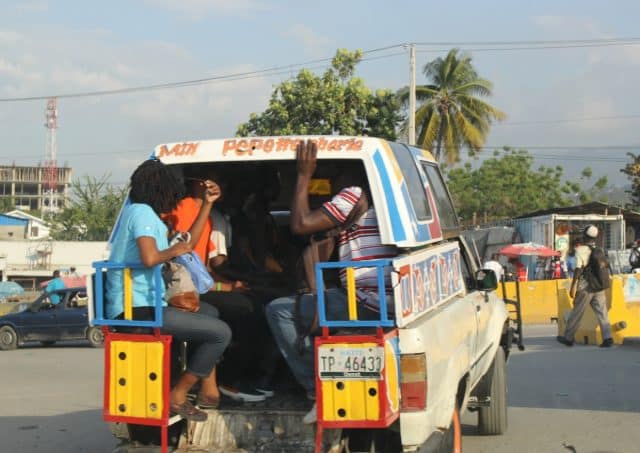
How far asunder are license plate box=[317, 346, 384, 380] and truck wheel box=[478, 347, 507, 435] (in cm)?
332

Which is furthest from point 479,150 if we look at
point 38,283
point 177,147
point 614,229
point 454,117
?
point 177,147

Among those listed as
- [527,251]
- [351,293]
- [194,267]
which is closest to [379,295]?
[351,293]

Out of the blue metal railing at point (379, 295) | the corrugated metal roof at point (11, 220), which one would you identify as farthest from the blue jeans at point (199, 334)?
the corrugated metal roof at point (11, 220)

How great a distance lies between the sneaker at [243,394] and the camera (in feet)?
18.7

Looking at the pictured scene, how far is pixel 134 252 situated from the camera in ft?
17.0

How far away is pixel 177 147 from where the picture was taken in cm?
577

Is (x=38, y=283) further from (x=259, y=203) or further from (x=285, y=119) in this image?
(x=259, y=203)

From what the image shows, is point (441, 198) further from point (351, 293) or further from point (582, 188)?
A: point (582, 188)

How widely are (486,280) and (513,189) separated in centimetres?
5448

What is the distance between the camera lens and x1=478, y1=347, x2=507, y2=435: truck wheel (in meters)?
7.69

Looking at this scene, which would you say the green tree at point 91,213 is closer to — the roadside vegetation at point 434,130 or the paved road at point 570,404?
the roadside vegetation at point 434,130

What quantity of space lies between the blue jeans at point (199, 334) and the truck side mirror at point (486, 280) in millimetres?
2346

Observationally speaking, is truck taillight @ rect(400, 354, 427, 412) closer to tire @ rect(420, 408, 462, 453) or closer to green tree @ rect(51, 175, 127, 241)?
tire @ rect(420, 408, 462, 453)

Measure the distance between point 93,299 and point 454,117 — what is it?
34.0 meters
